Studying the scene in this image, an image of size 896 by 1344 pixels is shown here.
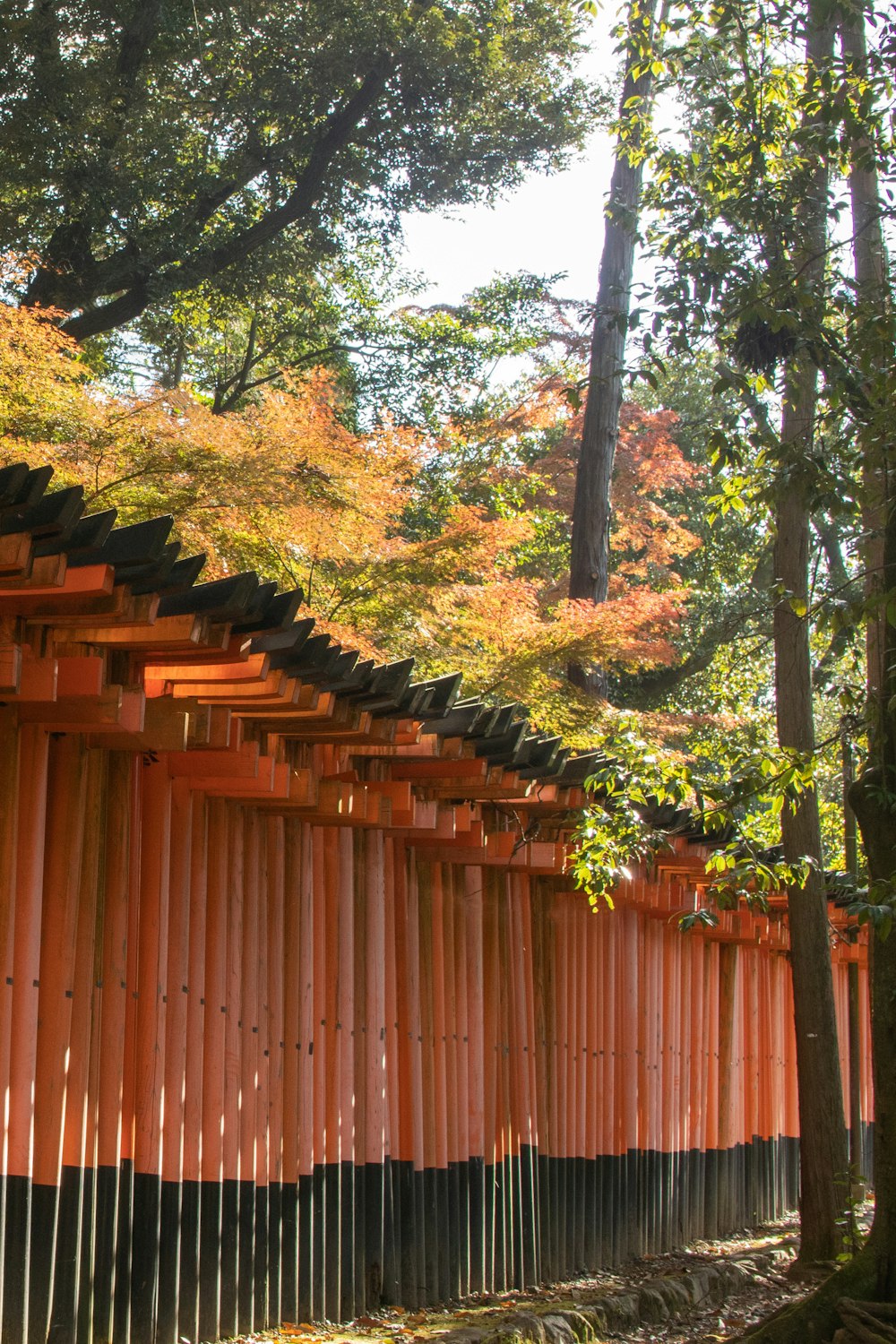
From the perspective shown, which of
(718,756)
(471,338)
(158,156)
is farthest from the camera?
(471,338)

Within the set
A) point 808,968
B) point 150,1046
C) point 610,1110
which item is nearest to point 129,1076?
point 150,1046

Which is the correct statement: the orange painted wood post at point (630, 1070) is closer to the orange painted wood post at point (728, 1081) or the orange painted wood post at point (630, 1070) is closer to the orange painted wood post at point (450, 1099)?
the orange painted wood post at point (728, 1081)

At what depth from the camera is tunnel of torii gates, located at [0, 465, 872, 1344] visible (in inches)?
173

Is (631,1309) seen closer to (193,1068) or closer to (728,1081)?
(193,1068)

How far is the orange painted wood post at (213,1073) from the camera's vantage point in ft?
17.6

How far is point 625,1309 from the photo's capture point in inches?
279

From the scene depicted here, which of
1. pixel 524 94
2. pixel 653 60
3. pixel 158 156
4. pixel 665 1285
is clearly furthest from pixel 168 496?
pixel 524 94

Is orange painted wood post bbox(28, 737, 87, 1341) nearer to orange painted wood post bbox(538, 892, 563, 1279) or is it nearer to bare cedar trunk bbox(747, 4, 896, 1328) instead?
bare cedar trunk bbox(747, 4, 896, 1328)

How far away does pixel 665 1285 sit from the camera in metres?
7.82

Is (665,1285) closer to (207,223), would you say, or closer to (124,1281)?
(124,1281)

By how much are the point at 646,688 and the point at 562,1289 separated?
13.9 meters

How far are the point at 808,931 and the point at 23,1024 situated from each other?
5.89m

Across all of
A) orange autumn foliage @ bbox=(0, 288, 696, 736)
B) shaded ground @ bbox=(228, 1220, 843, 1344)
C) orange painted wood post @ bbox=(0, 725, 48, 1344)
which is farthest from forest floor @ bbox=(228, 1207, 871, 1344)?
orange autumn foliage @ bbox=(0, 288, 696, 736)

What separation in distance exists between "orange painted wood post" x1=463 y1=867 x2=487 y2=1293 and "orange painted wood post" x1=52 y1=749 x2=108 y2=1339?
9.89ft
